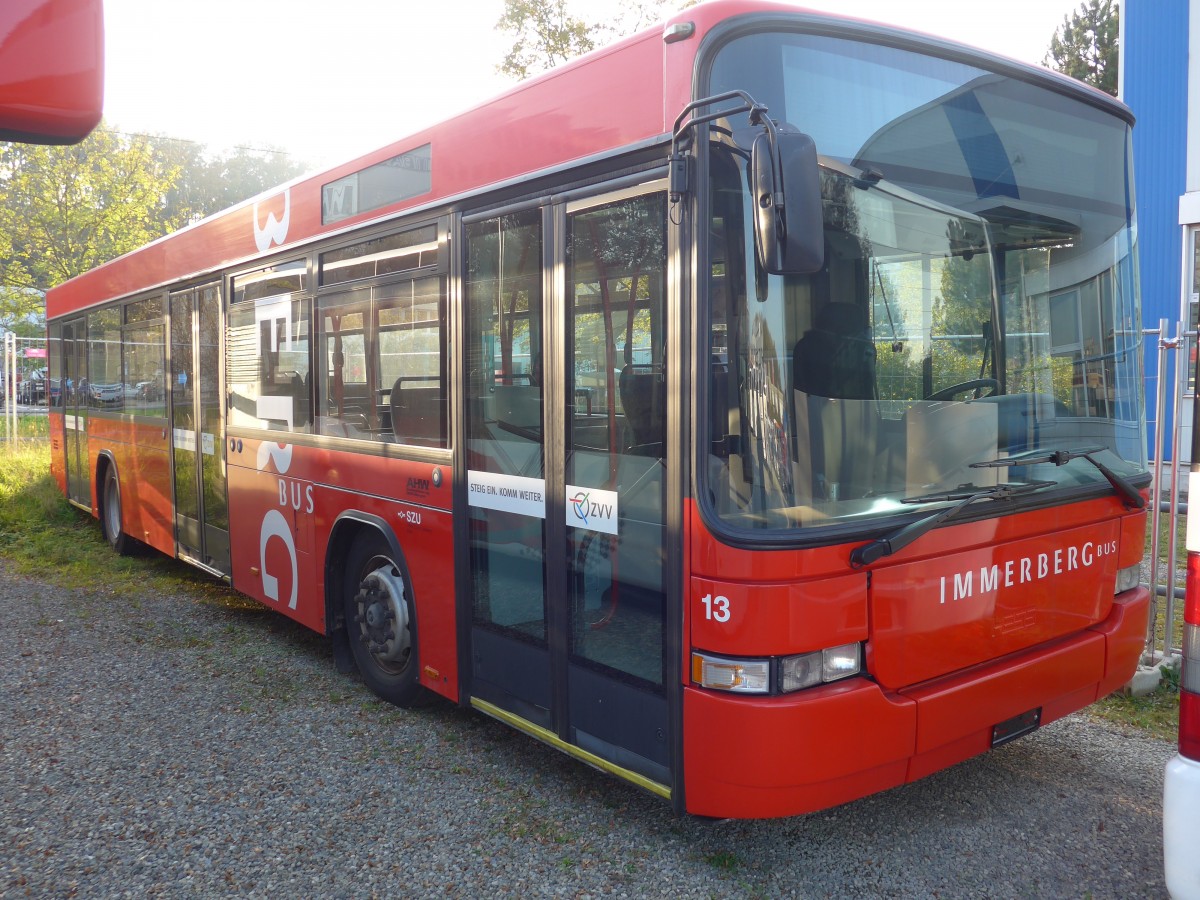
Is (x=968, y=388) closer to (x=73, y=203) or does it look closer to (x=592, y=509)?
(x=592, y=509)

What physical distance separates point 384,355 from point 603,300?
1.73 metres

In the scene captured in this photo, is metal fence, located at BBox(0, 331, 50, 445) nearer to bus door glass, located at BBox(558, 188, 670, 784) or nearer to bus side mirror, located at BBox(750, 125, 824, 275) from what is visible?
bus door glass, located at BBox(558, 188, 670, 784)

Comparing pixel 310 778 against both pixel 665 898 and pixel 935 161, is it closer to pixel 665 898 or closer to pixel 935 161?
pixel 665 898

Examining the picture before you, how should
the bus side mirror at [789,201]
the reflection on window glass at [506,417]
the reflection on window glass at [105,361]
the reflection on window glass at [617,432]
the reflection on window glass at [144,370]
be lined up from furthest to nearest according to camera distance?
the reflection on window glass at [105,361] < the reflection on window glass at [144,370] < the reflection on window glass at [506,417] < the reflection on window glass at [617,432] < the bus side mirror at [789,201]

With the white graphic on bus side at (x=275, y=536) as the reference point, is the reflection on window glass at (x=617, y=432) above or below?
above

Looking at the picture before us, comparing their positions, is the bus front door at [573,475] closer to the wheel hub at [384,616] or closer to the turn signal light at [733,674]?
the turn signal light at [733,674]

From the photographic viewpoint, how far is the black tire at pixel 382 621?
16.2 feet

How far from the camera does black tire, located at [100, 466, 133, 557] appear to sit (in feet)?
31.8

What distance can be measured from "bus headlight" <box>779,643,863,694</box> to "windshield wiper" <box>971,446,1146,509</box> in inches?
32.0

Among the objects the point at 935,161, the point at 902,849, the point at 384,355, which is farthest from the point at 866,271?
the point at 384,355

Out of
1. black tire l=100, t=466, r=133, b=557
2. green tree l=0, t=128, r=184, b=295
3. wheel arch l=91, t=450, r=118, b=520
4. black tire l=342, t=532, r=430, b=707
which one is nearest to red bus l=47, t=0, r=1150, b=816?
black tire l=342, t=532, r=430, b=707

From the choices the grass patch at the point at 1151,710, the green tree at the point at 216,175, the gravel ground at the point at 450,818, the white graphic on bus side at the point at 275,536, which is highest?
the green tree at the point at 216,175

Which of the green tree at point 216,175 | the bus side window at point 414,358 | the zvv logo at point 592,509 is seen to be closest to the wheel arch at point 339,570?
the bus side window at point 414,358

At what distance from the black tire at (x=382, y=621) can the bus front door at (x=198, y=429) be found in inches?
75.8
